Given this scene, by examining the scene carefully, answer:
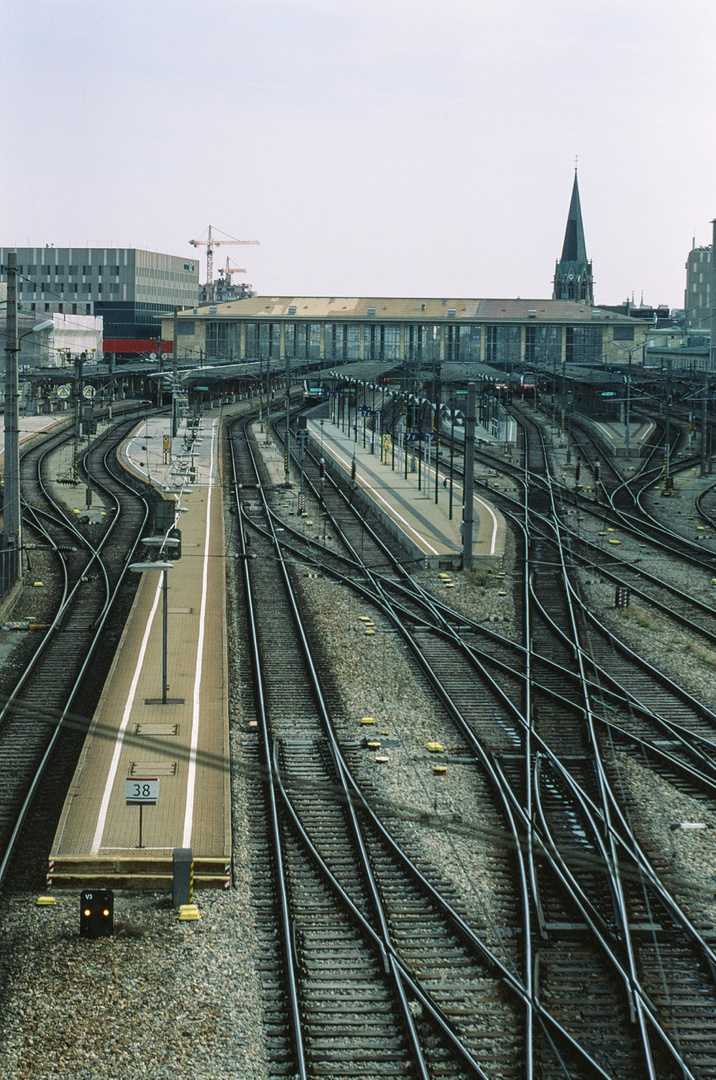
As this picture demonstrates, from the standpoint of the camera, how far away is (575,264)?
14888cm

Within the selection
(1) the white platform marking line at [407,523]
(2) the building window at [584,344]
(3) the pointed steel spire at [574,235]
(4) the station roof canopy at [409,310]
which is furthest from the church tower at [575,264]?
(1) the white platform marking line at [407,523]

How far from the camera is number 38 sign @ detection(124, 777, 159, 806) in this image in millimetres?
13828

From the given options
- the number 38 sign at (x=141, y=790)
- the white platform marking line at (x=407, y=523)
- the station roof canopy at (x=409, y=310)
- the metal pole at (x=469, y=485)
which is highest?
the station roof canopy at (x=409, y=310)

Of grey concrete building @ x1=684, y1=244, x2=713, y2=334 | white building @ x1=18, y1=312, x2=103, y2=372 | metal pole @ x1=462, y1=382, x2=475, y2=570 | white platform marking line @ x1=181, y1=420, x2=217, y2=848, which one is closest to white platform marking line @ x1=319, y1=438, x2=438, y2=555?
metal pole @ x1=462, y1=382, x2=475, y2=570

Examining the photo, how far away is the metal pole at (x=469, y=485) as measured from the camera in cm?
3019

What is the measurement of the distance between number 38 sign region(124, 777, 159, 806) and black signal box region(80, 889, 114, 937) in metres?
1.59

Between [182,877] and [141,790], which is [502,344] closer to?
[141,790]

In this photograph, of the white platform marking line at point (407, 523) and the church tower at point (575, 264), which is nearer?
the white platform marking line at point (407, 523)

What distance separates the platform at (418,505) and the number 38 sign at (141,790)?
18.2 metres

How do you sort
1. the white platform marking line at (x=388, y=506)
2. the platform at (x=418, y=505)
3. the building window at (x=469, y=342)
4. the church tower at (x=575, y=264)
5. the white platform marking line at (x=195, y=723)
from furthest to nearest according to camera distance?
1. the church tower at (x=575, y=264)
2. the building window at (x=469, y=342)
3. the white platform marking line at (x=388, y=506)
4. the platform at (x=418, y=505)
5. the white platform marking line at (x=195, y=723)

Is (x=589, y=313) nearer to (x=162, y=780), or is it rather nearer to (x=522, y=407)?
(x=522, y=407)

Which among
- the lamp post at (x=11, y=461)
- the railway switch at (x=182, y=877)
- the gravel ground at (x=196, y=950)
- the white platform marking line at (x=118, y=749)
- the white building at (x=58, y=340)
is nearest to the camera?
the gravel ground at (x=196, y=950)

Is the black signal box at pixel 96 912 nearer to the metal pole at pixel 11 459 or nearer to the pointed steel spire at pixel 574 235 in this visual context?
the metal pole at pixel 11 459

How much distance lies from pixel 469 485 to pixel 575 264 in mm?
123783
